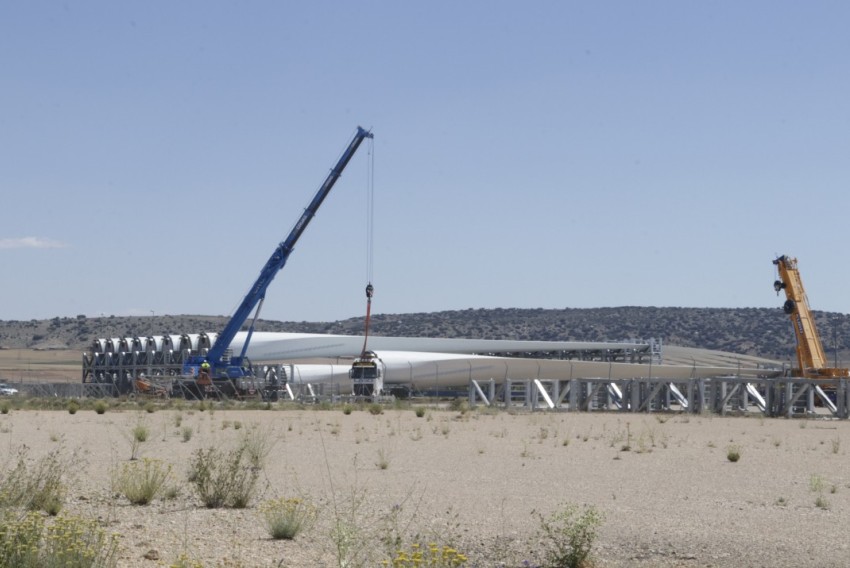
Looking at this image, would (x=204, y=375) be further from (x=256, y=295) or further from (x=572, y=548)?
(x=572, y=548)

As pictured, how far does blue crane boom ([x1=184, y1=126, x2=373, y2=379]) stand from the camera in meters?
59.7

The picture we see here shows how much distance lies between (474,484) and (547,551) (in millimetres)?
6641

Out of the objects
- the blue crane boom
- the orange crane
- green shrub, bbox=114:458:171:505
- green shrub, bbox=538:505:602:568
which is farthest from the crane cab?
green shrub, bbox=538:505:602:568

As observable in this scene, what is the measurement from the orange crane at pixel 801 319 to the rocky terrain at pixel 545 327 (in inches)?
4498

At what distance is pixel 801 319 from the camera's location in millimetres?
51625

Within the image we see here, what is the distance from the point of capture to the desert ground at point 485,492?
39.0 feet

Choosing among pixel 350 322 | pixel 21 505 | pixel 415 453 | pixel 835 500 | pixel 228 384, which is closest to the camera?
pixel 21 505

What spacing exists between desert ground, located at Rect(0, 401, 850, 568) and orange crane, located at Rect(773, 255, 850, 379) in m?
18.8

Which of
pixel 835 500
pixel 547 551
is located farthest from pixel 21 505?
pixel 835 500

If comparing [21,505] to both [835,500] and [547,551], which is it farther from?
[835,500]

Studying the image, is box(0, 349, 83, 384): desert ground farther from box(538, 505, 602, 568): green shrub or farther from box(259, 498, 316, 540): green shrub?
box(538, 505, 602, 568): green shrub

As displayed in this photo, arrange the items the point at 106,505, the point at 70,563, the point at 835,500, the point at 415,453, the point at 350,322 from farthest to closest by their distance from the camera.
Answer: the point at 350,322 → the point at 415,453 → the point at 835,500 → the point at 106,505 → the point at 70,563

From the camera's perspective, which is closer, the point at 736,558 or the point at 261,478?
the point at 736,558

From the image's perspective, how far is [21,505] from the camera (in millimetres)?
12789
